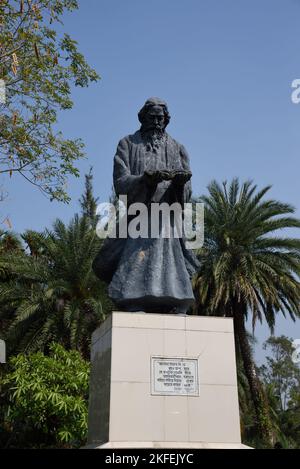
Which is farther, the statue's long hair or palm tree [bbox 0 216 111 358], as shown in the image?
palm tree [bbox 0 216 111 358]

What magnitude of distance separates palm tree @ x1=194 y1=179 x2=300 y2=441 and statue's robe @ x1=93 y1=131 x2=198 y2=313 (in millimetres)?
10556

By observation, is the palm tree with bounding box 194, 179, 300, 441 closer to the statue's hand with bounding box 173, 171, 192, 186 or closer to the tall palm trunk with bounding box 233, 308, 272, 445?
the tall palm trunk with bounding box 233, 308, 272, 445

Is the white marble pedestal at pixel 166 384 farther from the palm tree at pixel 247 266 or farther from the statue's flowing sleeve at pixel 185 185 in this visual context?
the palm tree at pixel 247 266

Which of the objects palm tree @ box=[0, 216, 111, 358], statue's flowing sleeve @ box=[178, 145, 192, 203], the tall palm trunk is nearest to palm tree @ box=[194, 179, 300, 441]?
the tall palm trunk

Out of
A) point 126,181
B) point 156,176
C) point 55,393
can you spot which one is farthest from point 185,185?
point 55,393

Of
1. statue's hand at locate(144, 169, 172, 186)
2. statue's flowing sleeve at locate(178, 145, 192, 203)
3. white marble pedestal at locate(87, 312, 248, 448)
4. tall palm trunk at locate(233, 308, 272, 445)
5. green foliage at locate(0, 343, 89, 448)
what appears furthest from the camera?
tall palm trunk at locate(233, 308, 272, 445)

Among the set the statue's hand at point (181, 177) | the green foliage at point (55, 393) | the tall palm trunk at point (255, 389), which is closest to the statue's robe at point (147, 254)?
the statue's hand at point (181, 177)

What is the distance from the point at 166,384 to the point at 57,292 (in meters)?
12.1

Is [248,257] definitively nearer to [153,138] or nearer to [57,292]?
[57,292]

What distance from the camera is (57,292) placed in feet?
56.1

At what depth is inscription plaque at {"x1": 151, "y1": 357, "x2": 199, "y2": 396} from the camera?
210 inches

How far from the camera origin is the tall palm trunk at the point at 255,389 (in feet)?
56.4
